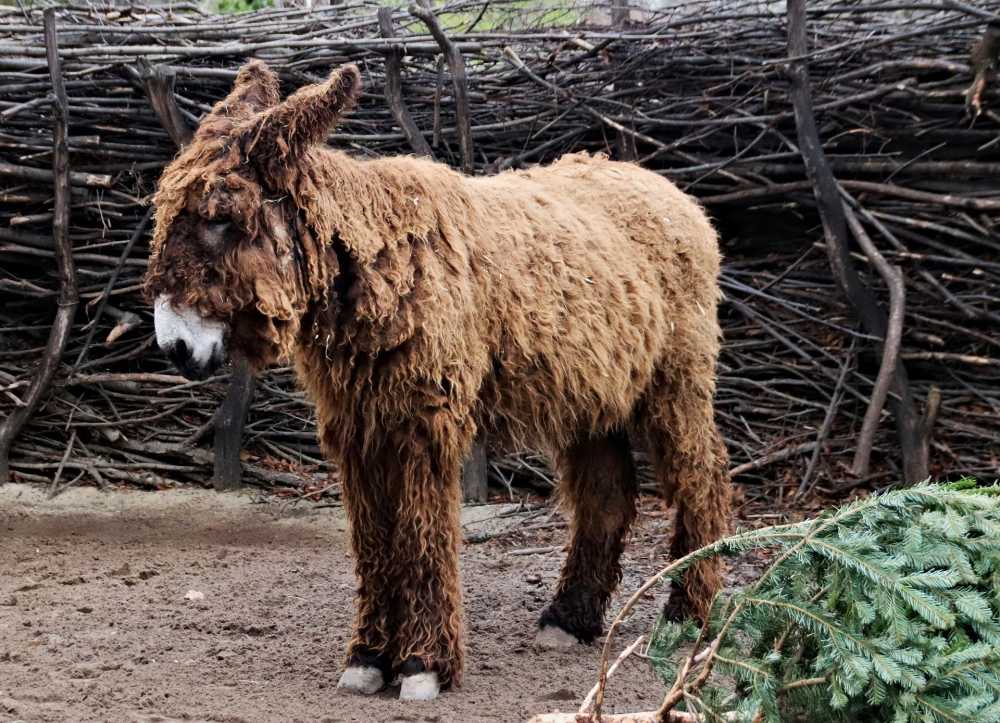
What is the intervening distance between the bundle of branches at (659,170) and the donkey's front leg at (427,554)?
3.27 m

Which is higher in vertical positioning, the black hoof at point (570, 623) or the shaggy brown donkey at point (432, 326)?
the shaggy brown donkey at point (432, 326)

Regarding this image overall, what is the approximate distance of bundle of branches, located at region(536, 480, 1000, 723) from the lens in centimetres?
273

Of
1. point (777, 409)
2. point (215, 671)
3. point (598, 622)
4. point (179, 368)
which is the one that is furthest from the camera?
point (777, 409)

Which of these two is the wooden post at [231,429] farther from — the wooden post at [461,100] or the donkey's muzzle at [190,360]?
the donkey's muzzle at [190,360]

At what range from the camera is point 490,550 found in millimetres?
6688

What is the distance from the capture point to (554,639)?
502 centimetres

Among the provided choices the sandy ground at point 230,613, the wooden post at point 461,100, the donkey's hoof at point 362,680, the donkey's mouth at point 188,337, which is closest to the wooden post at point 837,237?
the sandy ground at point 230,613

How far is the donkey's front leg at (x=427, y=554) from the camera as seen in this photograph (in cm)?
406

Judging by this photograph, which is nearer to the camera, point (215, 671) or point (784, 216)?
point (215, 671)

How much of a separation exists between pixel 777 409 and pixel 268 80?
4.19 meters

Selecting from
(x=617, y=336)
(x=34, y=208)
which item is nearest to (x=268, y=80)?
(x=617, y=336)

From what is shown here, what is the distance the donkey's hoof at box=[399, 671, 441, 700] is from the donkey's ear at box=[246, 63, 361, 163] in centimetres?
185

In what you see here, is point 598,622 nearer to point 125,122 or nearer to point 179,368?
point 179,368

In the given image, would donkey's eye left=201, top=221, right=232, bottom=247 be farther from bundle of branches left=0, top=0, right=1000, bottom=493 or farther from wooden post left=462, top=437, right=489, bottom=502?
wooden post left=462, top=437, right=489, bottom=502
